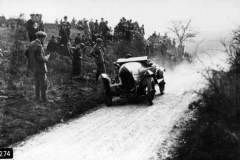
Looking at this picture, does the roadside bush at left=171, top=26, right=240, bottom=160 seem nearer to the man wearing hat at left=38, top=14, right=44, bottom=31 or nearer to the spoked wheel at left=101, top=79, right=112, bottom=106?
the spoked wheel at left=101, top=79, right=112, bottom=106

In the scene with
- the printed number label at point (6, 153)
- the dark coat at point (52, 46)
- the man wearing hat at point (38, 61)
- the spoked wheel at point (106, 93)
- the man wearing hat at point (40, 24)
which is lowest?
the printed number label at point (6, 153)

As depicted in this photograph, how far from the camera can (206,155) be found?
19.5 ft

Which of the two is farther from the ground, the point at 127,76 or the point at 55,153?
the point at 127,76

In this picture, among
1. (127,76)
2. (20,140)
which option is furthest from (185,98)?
(20,140)

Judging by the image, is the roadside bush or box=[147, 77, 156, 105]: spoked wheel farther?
box=[147, 77, 156, 105]: spoked wheel

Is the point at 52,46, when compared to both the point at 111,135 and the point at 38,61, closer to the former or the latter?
the point at 38,61

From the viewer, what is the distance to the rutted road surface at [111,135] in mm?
6617

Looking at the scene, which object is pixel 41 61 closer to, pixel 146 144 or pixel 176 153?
pixel 146 144

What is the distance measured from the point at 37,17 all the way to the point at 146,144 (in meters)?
11.3

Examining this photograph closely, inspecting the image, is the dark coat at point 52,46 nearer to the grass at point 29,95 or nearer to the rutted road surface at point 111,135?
the grass at point 29,95

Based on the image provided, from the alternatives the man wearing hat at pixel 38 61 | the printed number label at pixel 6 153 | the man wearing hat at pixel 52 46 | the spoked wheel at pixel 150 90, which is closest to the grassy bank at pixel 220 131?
the printed number label at pixel 6 153

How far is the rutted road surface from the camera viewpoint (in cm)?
662

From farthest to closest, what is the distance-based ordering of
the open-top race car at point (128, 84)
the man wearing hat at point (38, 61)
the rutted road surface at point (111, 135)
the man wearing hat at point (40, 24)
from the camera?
the man wearing hat at point (40, 24) → the open-top race car at point (128, 84) → the man wearing hat at point (38, 61) → the rutted road surface at point (111, 135)

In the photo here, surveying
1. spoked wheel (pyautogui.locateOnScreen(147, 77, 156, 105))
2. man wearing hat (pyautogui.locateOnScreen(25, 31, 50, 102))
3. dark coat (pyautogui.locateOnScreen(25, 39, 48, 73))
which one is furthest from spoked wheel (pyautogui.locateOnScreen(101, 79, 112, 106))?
dark coat (pyautogui.locateOnScreen(25, 39, 48, 73))
